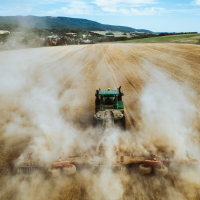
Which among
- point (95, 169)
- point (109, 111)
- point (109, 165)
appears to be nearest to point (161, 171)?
point (109, 165)

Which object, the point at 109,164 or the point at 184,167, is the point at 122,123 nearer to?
the point at 109,164

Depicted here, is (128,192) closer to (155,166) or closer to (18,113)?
(155,166)

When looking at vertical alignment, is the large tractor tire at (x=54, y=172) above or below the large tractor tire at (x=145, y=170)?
below

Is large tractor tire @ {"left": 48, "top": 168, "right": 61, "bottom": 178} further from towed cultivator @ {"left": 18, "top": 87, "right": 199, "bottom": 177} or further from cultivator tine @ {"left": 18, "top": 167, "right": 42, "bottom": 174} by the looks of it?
cultivator tine @ {"left": 18, "top": 167, "right": 42, "bottom": 174}

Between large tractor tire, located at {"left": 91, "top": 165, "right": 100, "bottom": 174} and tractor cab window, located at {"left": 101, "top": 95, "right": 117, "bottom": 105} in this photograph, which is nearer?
large tractor tire, located at {"left": 91, "top": 165, "right": 100, "bottom": 174}

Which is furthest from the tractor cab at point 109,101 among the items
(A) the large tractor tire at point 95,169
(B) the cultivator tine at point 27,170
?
(B) the cultivator tine at point 27,170

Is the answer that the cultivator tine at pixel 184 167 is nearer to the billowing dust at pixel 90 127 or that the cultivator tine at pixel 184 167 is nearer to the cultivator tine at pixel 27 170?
the billowing dust at pixel 90 127

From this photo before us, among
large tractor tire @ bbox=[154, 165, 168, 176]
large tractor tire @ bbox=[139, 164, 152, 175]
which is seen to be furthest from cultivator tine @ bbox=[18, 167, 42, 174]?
large tractor tire @ bbox=[154, 165, 168, 176]
